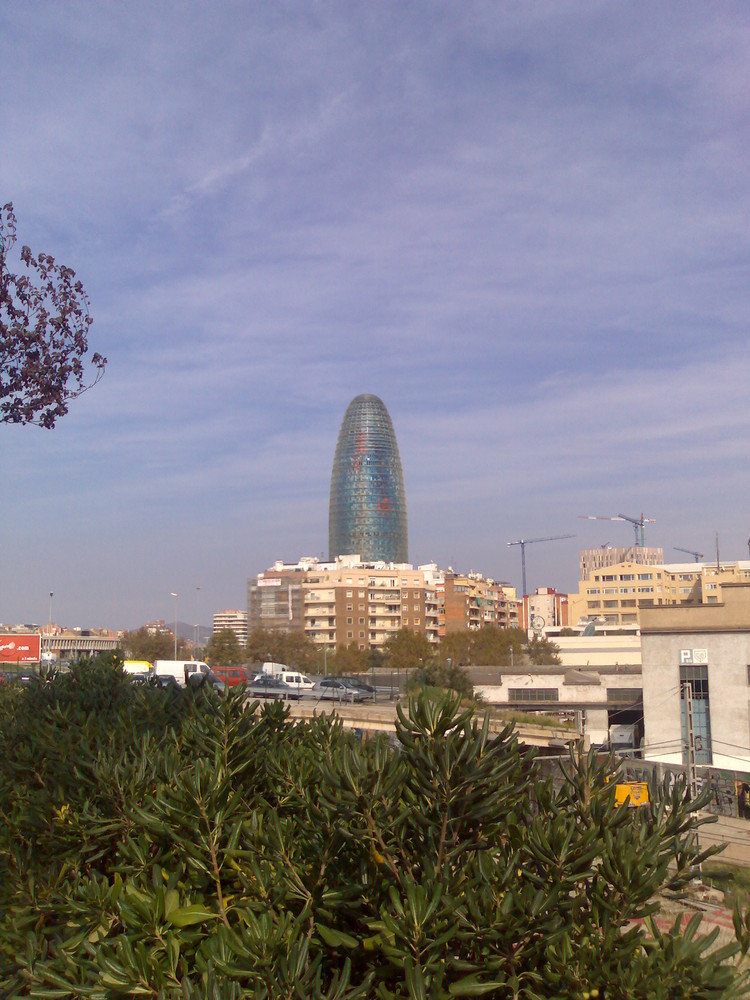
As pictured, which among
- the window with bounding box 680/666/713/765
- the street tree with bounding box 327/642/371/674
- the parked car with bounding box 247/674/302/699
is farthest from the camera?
the street tree with bounding box 327/642/371/674

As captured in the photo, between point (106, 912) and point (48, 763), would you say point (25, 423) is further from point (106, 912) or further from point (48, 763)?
point (106, 912)

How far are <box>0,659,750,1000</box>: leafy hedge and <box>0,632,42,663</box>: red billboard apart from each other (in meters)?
68.3

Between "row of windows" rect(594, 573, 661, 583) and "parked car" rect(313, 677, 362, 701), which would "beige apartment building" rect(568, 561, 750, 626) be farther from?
"parked car" rect(313, 677, 362, 701)

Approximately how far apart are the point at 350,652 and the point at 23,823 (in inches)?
3633

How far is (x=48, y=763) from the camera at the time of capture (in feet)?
22.7

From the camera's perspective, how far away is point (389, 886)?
12.6 ft

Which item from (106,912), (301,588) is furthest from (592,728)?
(301,588)

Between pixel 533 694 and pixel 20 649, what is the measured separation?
134 feet

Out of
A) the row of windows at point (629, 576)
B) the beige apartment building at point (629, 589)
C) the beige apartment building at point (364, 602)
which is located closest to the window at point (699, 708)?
the beige apartment building at point (364, 602)

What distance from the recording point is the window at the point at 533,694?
49.6 m

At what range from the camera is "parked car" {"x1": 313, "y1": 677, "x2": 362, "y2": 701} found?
46963mm

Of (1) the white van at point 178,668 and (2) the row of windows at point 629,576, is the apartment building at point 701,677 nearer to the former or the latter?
(1) the white van at point 178,668

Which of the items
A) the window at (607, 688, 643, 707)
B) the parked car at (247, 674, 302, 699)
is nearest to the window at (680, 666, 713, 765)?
the window at (607, 688, 643, 707)

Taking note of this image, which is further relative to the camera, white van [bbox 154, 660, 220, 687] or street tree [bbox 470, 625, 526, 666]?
street tree [bbox 470, 625, 526, 666]
